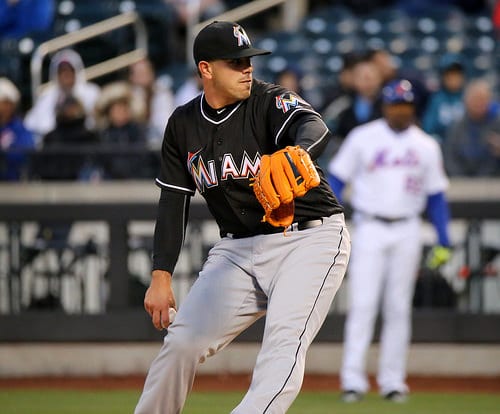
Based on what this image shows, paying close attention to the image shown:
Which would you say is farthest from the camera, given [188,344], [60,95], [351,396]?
[60,95]

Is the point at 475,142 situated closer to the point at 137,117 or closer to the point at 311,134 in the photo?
the point at 137,117

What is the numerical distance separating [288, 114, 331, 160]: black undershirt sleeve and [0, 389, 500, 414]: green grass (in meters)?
3.45

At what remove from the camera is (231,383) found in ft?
32.0

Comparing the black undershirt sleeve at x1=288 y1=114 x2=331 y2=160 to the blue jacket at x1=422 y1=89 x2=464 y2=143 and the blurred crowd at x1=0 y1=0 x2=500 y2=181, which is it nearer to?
the blurred crowd at x1=0 y1=0 x2=500 y2=181

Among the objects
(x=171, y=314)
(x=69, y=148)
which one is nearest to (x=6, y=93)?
(x=69, y=148)

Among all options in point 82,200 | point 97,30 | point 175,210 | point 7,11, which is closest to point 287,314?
point 175,210

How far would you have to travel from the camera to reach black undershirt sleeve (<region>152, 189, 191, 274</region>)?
545 cm

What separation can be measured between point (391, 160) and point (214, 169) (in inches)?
146

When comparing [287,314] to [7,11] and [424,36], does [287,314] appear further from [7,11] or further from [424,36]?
[424,36]

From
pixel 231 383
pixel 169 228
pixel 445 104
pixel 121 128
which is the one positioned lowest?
pixel 231 383

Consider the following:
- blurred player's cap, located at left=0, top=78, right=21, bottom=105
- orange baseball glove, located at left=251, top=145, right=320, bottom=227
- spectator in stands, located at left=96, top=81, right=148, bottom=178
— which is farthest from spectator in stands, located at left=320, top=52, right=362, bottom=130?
orange baseball glove, located at left=251, top=145, right=320, bottom=227

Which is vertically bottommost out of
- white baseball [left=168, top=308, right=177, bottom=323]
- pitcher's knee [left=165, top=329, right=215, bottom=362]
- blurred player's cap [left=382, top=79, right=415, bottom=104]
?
pitcher's knee [left=165, top=329, right=215, bottom=362]

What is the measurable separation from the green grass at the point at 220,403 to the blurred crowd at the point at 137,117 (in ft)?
7.74

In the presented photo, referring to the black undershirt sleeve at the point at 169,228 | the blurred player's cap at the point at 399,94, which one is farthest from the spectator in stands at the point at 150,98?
the black undershirt sleeve at the point at 169,228
